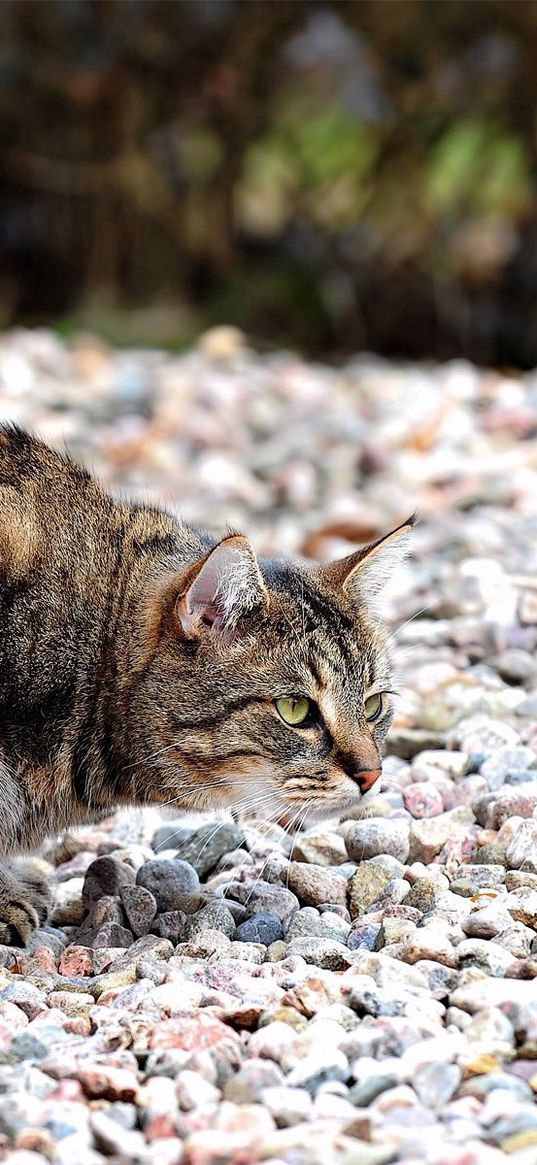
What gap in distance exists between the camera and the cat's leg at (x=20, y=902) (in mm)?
2980

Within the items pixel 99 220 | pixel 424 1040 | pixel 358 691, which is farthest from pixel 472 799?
pixel 99 220

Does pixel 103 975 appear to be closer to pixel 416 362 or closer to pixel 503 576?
pixel 503 576

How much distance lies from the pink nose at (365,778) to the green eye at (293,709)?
15 centimetres

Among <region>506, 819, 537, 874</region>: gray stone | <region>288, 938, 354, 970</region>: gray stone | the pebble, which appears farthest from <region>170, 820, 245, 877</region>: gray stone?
<region>506, 819, 537, 874</region>: gray stone

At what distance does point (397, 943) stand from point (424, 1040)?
1.42 feet

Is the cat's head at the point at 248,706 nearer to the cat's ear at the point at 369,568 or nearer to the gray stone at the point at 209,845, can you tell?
the cat's ear at the point at 369,568

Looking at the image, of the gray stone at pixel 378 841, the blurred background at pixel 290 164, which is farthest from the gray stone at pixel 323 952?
the blurred background at pixel 290 164

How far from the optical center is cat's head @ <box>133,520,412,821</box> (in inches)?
114

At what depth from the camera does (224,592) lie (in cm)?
291

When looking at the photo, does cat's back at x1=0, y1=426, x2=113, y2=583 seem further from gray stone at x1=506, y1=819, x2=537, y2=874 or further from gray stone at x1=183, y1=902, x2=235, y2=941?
gray stone at x1=506, y1=819, x2=537, y2=874

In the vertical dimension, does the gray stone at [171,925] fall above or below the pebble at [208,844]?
below

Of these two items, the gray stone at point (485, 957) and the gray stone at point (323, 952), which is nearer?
the gray stone at point (485, 957)

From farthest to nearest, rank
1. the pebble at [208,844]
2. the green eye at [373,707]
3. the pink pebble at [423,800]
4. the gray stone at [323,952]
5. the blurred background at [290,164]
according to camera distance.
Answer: the blurred background at [290,164]
the pink pebble at [423,800]
the pebble at [208,844]
the green eye at [373,707]
the gray stone at [323,952]

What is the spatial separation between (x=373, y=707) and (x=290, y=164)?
8126 millimetres
